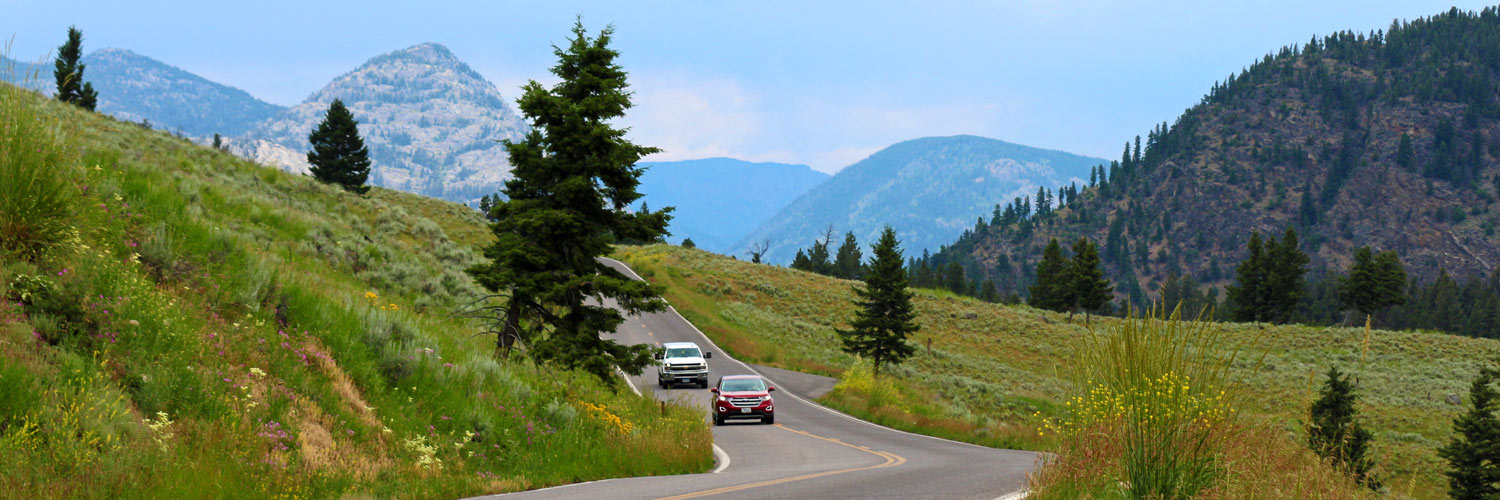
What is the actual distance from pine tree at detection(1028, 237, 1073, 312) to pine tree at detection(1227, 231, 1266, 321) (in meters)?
17.9

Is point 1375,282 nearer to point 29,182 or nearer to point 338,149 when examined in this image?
point 338,149

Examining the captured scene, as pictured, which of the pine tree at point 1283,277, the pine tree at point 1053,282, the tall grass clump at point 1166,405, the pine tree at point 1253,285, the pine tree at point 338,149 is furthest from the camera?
the pine tree at point 1253,285

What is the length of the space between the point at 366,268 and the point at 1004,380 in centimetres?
4776

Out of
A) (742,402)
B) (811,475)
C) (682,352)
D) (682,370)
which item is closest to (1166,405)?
(811,475)

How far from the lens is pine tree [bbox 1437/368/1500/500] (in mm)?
35562

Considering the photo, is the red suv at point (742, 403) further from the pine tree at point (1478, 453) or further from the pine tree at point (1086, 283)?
the pine tree at point (1086, 283)

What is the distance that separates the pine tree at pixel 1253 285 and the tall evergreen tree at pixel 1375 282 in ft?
31.6

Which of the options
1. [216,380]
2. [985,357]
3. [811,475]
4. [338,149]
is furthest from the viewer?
[338,149]

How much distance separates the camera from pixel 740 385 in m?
27.1

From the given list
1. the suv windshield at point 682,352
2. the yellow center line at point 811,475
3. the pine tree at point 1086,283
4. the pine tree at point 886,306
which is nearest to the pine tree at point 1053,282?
the pine tree at point 1086,283

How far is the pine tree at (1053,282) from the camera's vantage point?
9381cm

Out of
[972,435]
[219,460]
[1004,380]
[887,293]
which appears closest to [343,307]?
[219,460]

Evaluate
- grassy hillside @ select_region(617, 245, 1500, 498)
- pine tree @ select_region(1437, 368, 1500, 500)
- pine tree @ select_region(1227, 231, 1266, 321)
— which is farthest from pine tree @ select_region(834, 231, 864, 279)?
pine tree @ select_region(1437, 368, 1500, 500)

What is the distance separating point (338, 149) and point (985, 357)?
189ft
